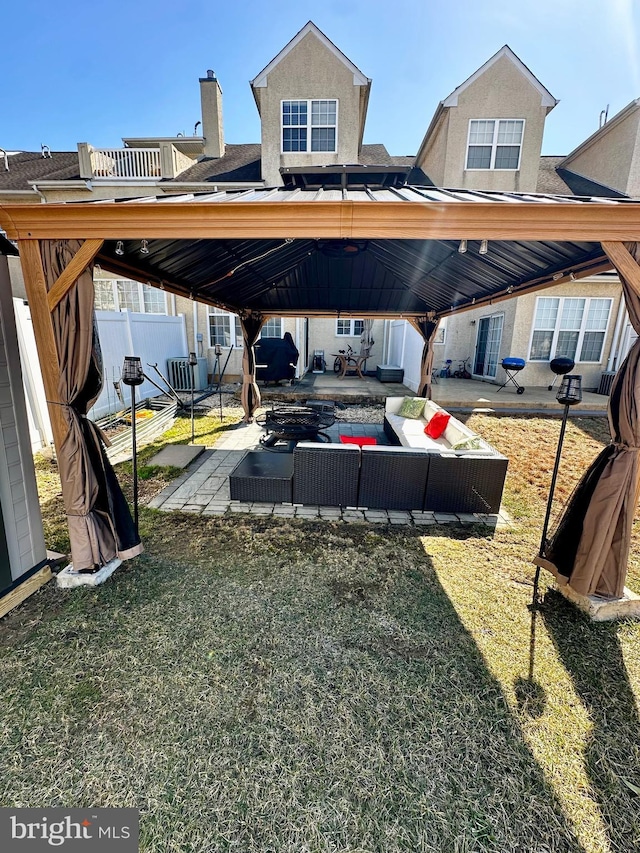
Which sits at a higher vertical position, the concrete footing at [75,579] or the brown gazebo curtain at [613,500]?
the brown gazebo curtain at [613,500]

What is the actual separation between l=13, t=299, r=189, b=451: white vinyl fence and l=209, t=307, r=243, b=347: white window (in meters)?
1.32

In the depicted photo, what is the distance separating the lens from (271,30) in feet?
34.9

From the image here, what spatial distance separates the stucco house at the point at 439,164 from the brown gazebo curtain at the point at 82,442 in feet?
31.3

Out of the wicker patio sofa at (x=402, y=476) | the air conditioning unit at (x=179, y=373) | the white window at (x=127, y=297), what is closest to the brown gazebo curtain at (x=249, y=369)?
the air conditioning unit at (x=179, y=373)

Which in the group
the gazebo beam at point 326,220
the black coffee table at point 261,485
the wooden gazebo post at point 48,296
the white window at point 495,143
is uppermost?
the white window at point 495,143

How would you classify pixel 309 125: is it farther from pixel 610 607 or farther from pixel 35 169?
pixel 610 607

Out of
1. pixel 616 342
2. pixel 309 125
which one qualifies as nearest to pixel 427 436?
pixel 616 342

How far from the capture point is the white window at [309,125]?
11.6m

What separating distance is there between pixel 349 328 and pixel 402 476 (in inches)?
489

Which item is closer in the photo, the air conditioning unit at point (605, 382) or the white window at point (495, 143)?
the air conditioning unit at point (605, 382)

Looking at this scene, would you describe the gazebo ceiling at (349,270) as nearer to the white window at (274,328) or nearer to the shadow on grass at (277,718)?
the shadow on grass at (277,718)

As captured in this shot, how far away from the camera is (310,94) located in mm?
11453

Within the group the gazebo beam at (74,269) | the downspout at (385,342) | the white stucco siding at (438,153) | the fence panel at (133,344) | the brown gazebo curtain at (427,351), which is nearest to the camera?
the gazebo beam at (74,269)

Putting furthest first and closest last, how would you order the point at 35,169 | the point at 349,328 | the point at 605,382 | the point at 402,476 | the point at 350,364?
the point at 349,328, the point at 350,364, the point at 35,169, the point at 605,382, the point at 402,476
